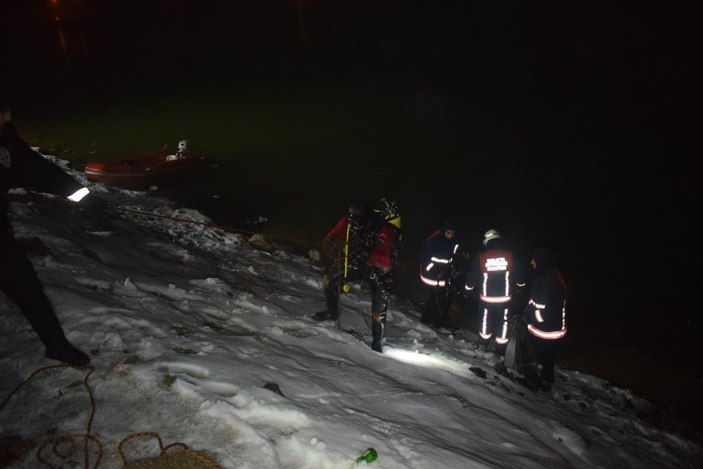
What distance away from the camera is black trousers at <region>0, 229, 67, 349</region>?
9.96ft

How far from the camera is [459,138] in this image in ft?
71.6

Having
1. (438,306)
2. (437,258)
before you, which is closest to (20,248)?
(437,258)

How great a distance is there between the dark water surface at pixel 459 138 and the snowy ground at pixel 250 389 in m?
2.69

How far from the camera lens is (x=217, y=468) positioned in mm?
2777

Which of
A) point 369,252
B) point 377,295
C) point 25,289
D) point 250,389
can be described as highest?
point 25,289

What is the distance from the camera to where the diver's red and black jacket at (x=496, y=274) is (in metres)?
6.24

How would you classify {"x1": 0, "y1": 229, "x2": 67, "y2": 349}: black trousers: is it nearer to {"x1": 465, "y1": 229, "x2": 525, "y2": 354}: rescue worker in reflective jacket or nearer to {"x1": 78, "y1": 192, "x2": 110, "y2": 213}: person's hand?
{"x1": 78, "y1": 192, "x2": 110, "y2": 213}: person's hand

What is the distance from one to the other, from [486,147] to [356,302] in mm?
14892

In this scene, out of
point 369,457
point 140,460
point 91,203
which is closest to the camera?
point 140,460

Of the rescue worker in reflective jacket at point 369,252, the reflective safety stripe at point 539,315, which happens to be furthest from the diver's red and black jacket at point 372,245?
the reflective safety stripe at point 539,315

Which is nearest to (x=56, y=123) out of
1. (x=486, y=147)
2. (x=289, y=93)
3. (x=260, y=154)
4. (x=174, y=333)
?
(x=260, y=154)

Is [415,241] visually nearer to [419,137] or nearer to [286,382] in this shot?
[286,382]

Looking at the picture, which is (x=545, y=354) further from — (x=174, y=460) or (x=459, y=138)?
(x=459, y=138)

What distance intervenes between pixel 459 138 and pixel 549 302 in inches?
686
